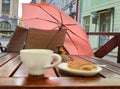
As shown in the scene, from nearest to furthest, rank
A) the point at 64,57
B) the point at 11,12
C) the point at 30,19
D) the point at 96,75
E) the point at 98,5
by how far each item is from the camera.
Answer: the point at 96,75 < the point at 64,57 < the point at 30,19 < the point at 98,5 < the point at 11,12

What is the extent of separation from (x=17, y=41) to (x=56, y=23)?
0.47 m

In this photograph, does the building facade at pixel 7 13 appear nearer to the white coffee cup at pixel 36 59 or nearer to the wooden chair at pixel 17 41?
the wooden chair at pixel 17 41

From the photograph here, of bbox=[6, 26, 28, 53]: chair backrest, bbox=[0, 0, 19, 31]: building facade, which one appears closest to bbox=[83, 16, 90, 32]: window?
bbox=[6, 26, 28, 53]: chair backrest

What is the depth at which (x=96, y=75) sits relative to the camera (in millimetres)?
961

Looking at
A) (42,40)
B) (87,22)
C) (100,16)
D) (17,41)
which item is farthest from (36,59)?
(87,22)

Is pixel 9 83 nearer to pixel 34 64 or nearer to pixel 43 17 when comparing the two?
pixel 34 64

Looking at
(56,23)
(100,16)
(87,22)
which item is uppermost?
(100,16)

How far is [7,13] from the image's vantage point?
26.5 m

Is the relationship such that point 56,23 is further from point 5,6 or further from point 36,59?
point 5,6

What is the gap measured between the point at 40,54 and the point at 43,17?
1.67 metres

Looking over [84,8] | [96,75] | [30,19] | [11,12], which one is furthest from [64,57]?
[11,12]

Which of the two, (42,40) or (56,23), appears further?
(56,23)

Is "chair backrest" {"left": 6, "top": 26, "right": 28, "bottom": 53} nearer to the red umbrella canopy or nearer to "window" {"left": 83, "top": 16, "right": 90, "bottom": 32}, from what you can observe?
the red umbrella canopy

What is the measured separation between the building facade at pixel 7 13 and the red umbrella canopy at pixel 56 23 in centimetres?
2142
